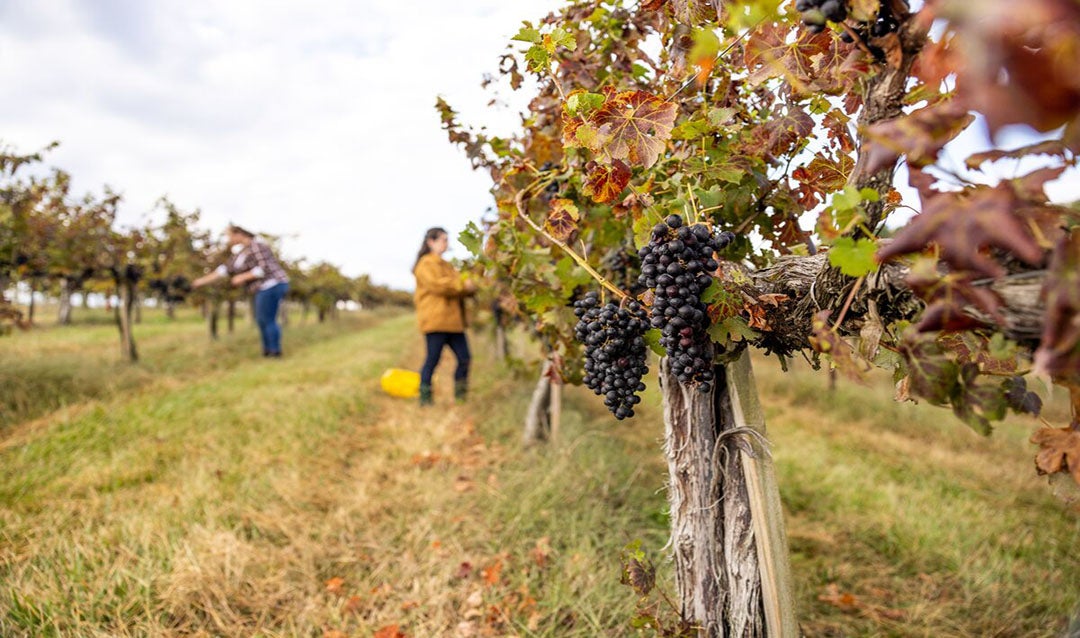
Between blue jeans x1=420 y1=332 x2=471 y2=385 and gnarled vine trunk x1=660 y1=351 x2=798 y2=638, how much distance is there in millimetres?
4157

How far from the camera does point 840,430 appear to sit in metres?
6.27

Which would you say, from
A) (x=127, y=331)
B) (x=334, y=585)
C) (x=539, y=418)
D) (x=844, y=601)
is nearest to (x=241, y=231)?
(x=127, y=331)

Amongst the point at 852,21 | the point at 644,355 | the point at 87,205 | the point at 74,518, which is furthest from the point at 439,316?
the point at 87,205

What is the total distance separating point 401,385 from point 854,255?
19.8 ft

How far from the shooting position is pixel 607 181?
1.42 meters

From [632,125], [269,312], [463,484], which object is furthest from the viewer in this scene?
[269,312]

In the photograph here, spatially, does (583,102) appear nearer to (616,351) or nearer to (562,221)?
(562,221)

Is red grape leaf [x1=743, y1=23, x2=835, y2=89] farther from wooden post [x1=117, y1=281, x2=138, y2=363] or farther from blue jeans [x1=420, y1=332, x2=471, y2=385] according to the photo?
wooden post [x1=117, y1=281, x2=138, y2=363]

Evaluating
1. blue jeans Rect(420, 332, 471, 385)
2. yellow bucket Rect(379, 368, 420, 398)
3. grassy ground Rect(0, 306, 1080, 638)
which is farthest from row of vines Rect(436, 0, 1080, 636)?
yellow bucket Rect(379, 368, 420, 398)

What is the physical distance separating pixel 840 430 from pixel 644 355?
602cm

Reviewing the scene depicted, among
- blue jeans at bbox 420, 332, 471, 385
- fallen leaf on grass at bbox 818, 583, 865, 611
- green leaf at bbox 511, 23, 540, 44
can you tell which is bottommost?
fallen leaf on grass at bbox 818, 583, 865, 611

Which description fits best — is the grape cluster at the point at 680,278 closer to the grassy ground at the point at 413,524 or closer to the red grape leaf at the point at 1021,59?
the red grape leaf at the point at 1021,59

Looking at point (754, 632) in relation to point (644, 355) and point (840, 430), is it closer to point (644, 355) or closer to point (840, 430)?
point (644, 355)

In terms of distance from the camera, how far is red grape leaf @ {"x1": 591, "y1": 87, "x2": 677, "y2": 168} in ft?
4.15
